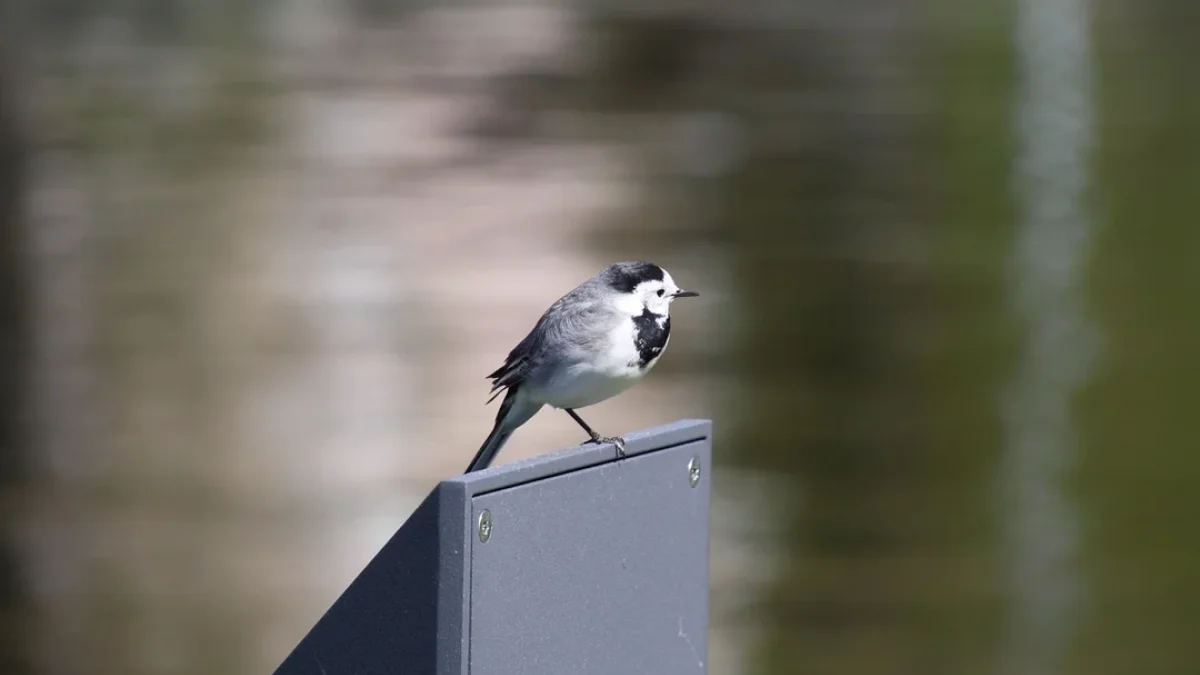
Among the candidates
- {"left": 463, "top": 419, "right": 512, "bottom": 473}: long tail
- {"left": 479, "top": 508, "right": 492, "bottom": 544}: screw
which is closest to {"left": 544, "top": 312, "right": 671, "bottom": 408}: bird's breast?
{"left": 463, "top": 419, "right": 512, "bottom": 473}: long tail

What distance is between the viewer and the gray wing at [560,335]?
3490mm

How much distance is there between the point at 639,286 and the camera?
356cm

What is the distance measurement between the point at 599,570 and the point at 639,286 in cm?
107

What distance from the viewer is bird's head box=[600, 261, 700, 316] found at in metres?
3.54

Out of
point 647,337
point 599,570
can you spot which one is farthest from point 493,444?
point 599,570

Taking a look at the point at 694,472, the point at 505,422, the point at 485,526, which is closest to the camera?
the point at 485,526

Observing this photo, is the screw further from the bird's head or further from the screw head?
the bird's head

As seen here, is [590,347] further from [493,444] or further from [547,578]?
[547,578]

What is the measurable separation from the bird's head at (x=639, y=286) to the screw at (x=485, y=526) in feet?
4.21

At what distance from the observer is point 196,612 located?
618cm

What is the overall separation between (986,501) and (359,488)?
2202mm

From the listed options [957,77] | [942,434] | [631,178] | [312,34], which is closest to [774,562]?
[942,434]

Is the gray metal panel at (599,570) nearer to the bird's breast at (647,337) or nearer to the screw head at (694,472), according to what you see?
the screw head at (694,472)

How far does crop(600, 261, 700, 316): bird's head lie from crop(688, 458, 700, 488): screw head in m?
0.69
